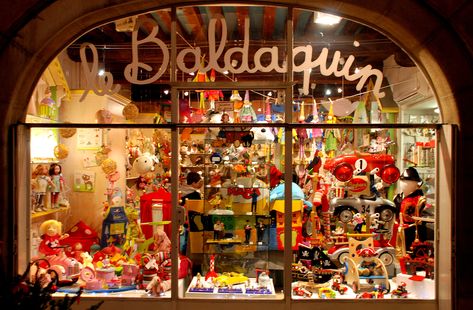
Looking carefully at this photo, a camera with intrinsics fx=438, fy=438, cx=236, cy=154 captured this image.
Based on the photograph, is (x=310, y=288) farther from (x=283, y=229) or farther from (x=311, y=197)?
(x=311, y=197)

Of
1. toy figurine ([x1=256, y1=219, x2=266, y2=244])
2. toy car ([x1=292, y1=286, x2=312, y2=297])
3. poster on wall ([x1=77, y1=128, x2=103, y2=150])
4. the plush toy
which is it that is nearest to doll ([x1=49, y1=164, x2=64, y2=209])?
poster on wall ([x1=77, y1=128, x2=103, y2=150])

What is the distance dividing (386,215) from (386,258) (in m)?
0.51

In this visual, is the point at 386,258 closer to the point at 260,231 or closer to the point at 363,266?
the point at 363,266

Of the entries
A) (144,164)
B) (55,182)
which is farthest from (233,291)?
(55,182)

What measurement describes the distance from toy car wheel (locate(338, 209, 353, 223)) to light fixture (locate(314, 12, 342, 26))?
7.00 feet

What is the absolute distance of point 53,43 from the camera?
450cm

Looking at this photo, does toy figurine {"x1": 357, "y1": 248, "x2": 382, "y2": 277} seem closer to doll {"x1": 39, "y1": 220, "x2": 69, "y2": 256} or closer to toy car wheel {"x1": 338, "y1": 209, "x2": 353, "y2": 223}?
toy car wheel {"x1": 338, "y1": 209, "x2": 353, "y2": 223}

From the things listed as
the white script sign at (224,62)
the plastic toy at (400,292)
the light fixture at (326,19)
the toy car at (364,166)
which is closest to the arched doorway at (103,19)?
the light fixture at (326,19)

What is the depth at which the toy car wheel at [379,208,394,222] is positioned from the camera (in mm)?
5133

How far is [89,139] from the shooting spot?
17.2 ft

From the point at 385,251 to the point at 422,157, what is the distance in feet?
3.75

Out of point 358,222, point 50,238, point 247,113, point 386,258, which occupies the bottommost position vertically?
point 386,258

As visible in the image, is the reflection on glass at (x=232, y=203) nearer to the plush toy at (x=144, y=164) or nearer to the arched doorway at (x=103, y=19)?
the plush toy at (x=144, y=164)

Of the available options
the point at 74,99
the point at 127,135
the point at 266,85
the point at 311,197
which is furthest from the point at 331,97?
the point at 74,99
